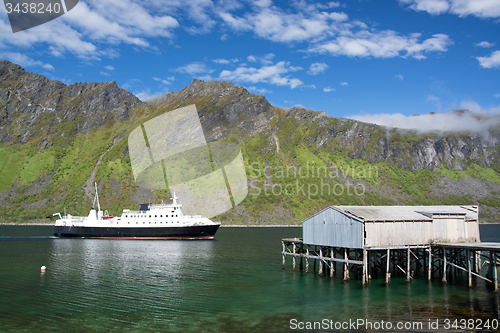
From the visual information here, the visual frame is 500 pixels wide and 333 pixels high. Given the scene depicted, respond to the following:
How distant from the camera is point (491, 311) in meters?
27.0

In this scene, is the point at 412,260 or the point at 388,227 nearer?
the point at 388,227

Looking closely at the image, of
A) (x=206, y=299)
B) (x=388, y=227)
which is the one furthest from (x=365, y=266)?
(x=206, y=299)

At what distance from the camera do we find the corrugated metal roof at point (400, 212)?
3838 centimetres

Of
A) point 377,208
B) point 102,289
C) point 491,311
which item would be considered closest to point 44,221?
point 102,289

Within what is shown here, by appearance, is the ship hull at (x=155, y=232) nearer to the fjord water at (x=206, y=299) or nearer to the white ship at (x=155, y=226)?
the white ship at (x=155, y=226)

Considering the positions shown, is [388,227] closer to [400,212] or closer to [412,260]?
[400,212]

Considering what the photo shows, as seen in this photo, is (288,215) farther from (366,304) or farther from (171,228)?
(366,304)

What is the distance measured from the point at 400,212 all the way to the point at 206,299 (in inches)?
936

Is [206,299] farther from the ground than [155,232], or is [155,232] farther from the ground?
[155,232]

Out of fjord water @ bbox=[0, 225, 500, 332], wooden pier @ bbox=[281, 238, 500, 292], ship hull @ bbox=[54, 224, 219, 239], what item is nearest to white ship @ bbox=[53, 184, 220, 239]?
ship hull @ bbox=[54, 224, 219, 239]

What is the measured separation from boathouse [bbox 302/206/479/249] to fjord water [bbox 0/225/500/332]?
170 inches

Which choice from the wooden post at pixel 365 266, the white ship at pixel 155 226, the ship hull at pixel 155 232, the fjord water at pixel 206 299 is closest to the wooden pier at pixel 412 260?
the wooden post at pixel 365 266

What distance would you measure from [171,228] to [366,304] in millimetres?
68147

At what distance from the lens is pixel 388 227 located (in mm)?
37812
